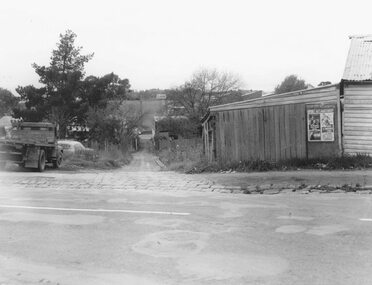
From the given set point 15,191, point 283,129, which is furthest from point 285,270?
point 283,129

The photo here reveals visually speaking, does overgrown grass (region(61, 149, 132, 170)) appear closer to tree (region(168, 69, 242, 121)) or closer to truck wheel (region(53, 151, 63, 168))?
truck wheel (region(53, 151, 63, 168))

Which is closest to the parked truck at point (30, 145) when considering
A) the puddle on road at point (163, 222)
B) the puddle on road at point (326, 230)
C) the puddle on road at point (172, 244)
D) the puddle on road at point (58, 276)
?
the puddle on road at point (163, 222)

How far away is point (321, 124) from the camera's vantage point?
14.5 meters

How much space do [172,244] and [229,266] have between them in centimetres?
115

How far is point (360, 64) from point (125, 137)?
42735 millimetres

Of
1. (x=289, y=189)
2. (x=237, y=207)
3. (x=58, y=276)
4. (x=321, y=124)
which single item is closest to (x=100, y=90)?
(x=321, y=124)

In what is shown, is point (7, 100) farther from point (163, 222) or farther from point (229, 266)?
point (229, 266)

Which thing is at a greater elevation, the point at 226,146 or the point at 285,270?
the point at 226,146

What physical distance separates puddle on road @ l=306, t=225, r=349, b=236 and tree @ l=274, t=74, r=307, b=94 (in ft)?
222

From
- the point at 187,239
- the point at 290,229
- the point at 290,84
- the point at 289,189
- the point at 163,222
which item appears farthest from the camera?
the point at 290,84

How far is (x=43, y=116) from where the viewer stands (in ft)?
171

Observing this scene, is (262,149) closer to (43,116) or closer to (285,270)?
(285,270)

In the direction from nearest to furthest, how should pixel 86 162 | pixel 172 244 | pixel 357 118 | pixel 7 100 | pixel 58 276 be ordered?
pixel 58 276 → pixel 172 244 → pixel 357 118 → pixel 86 162 → pixel 7 100

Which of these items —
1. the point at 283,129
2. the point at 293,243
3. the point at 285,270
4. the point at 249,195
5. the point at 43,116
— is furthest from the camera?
the point at 43,116
